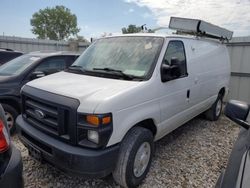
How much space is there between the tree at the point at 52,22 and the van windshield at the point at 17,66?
1821 inches

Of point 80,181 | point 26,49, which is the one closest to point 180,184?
point 80,181

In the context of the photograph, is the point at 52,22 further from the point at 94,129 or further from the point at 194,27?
the point at 94,129

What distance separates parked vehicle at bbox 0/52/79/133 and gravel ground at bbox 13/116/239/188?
0.62 m

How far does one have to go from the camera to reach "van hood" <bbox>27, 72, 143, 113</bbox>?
2342 mm

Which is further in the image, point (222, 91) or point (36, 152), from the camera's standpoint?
point (222, 91)

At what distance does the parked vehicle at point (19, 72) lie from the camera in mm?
4270

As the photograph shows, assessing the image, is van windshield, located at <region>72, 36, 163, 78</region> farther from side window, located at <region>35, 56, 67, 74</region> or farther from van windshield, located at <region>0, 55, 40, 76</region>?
van windshield, located at <region>0, 55, 40, 76</region>

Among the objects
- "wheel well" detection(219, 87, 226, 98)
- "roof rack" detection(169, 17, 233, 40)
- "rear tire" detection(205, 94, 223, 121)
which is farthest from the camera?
"wheel well" detection(219, 87, 226, 98)

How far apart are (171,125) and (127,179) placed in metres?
1.29

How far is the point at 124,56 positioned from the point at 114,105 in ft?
3.79

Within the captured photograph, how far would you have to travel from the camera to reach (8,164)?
5.53ft

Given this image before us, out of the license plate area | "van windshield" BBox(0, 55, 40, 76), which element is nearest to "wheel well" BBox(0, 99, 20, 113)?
"van windshield" BBox(0, 55, 40, 76)

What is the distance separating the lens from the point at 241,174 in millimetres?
1443

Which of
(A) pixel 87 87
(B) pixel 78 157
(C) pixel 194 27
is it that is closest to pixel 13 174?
(B) pixel 78 157
